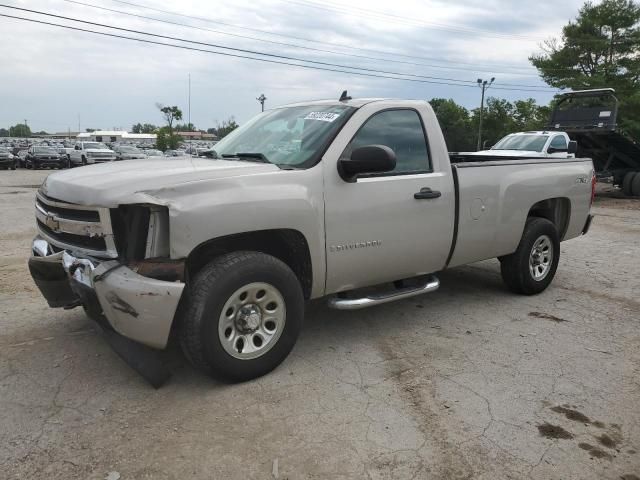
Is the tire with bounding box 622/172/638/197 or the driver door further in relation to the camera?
the tire with bounding box 622/172/638/197

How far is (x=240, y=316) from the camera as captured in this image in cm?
347


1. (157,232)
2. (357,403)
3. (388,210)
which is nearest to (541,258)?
(388,210)

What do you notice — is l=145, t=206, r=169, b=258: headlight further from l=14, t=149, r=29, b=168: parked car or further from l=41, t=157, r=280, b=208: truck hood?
l=14, t=149, r=29, b=168: parked car

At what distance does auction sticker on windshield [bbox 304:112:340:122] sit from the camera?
13.5 feet

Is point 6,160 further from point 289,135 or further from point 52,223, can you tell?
point 289,135

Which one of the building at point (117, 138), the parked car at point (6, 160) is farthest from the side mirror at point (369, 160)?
the building at point (117, 138)

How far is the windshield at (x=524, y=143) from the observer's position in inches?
545

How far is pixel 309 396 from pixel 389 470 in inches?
33.2

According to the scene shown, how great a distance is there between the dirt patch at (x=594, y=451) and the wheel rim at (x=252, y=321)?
6.19 feet

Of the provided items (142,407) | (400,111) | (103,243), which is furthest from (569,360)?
(103,243)

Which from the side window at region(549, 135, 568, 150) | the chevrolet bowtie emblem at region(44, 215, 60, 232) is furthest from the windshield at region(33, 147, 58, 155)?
the chevrolet bowtie emblem at region(44, 215, 60, 232)

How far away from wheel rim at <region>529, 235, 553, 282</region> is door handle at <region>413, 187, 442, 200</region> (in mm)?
1740

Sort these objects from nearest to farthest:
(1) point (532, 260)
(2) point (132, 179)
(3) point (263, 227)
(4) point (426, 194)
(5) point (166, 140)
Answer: (2) point (132, 179) < (3) point (263, 227) < (4) point (426, 194) < (1) point (532, 260) < (5) point (166, 140)

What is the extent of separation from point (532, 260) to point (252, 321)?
338 cm
